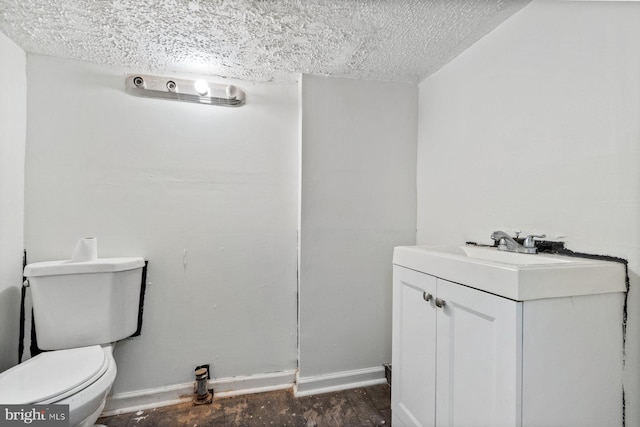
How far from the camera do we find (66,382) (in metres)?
1.04

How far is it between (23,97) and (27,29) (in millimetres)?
345

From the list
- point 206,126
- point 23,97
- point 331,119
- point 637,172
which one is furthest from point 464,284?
point 23,97

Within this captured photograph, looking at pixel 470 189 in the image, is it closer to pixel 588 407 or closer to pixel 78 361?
pixel 588 407

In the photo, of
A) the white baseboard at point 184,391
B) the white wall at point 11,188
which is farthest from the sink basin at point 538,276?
the white wall at point 11,188

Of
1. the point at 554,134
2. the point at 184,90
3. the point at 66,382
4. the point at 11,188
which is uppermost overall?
the point at 184,90

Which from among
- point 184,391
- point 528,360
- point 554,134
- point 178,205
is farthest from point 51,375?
point 554,134

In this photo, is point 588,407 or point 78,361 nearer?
point 588,407

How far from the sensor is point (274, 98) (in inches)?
70.0

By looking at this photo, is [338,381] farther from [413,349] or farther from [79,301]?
[79,301]

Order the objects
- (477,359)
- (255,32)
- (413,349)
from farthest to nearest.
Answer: (255,32)
(413,349)
(477,359)

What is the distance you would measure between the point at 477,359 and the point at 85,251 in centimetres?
176

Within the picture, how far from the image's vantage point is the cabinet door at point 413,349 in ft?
3.55

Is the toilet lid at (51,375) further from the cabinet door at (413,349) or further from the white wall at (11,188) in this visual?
the cabinet door at (413,349)

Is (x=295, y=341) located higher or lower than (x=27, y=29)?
lower
